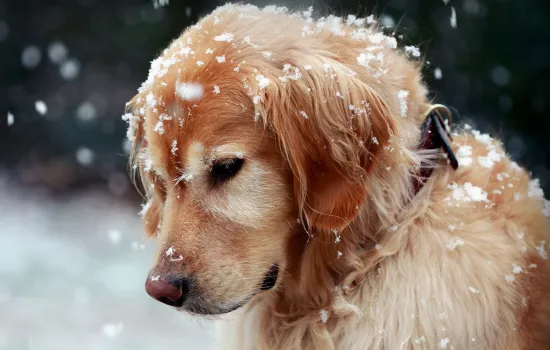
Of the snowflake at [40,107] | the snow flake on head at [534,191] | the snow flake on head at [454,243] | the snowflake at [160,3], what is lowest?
the snowflake at [40,107]

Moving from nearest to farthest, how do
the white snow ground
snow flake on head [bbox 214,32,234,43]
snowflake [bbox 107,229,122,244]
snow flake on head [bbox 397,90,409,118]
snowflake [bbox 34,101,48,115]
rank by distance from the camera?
snow flake on head [bbox 214,32,234,43] < snow flake on head [bbox 397,90,409,118] < the white snow ground < snowflake [bbox 107,229,122,244] < snowflake [bbox 34,101,48,115]

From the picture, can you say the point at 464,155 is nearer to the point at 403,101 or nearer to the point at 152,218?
the point at 403,101

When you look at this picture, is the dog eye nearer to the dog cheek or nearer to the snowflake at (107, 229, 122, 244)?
the dog cheek

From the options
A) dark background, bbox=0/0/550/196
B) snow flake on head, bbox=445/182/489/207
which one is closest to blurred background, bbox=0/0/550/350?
dark background, bbox=0/0/550/196

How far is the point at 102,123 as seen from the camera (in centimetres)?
732

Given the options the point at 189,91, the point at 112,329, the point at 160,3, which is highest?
the point at 189,91

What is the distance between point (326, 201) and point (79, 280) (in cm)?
385

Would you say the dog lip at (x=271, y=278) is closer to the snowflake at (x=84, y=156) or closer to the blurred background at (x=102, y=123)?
the blurred background at (x=102, y=123)

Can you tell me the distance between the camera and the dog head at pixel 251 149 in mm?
1896

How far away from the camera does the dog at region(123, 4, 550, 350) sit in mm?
1912

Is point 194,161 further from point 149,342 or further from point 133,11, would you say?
point 133,11

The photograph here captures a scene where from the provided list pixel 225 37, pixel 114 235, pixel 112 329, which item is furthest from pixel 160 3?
pixel 225 37

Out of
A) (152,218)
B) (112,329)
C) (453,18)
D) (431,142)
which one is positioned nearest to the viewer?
(431,142)

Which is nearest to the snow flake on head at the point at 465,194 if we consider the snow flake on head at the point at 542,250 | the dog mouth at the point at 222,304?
the snow flake on head at the point at 542,250
